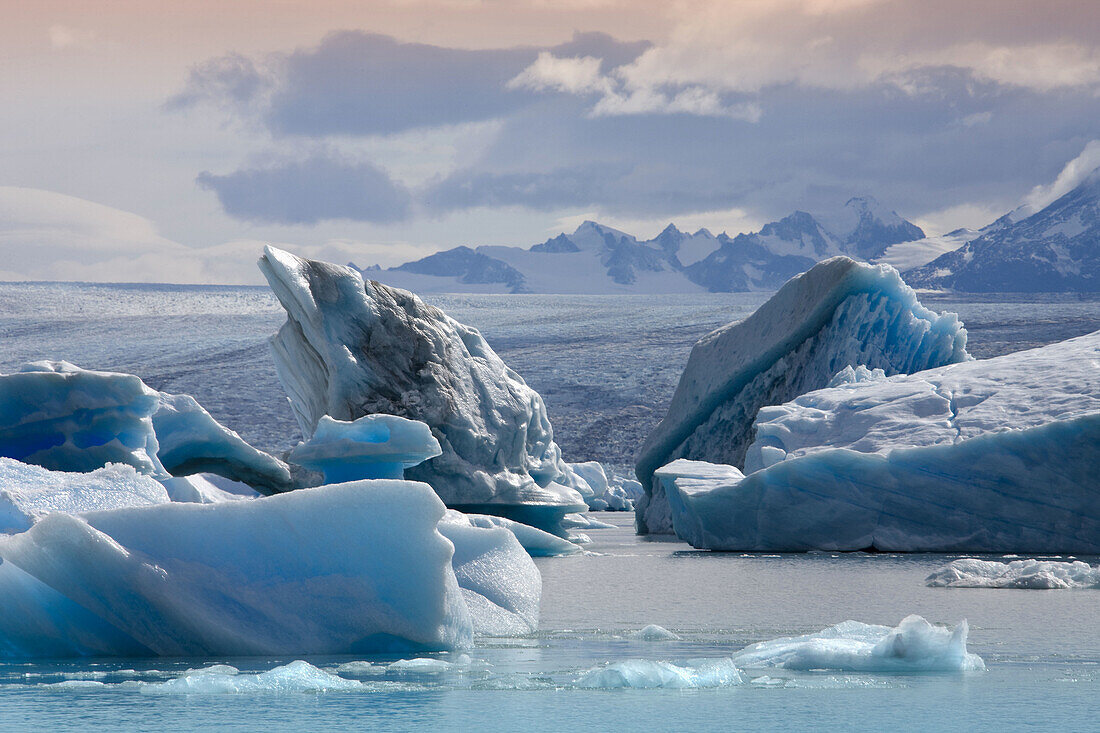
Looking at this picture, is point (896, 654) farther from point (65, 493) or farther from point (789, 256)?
point (789, 256)

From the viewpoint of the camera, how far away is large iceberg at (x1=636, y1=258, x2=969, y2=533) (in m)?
12.4

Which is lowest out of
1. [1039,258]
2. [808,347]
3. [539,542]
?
[539,542]

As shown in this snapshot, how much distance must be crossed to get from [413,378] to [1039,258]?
8708 centimetres

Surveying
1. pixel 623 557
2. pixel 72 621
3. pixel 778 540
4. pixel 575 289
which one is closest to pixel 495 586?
pixel 72 621

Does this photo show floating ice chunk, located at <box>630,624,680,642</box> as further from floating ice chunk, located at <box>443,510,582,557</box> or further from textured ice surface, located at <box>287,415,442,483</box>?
textured ice surface, located at <box>287,415,442,483</box>

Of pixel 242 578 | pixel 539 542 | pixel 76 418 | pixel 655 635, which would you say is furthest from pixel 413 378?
pixel 242 578

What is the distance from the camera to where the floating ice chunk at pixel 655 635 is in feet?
13.6

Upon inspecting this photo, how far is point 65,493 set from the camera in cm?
477

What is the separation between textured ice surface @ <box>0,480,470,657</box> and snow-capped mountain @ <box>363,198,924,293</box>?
98.4 m

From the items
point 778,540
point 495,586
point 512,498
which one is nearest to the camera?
point 495,586

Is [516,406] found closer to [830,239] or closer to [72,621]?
[72,621]

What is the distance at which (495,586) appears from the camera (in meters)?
4.44

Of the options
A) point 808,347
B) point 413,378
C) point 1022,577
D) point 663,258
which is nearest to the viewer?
point 1022,577

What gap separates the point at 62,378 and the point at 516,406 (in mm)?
4604
